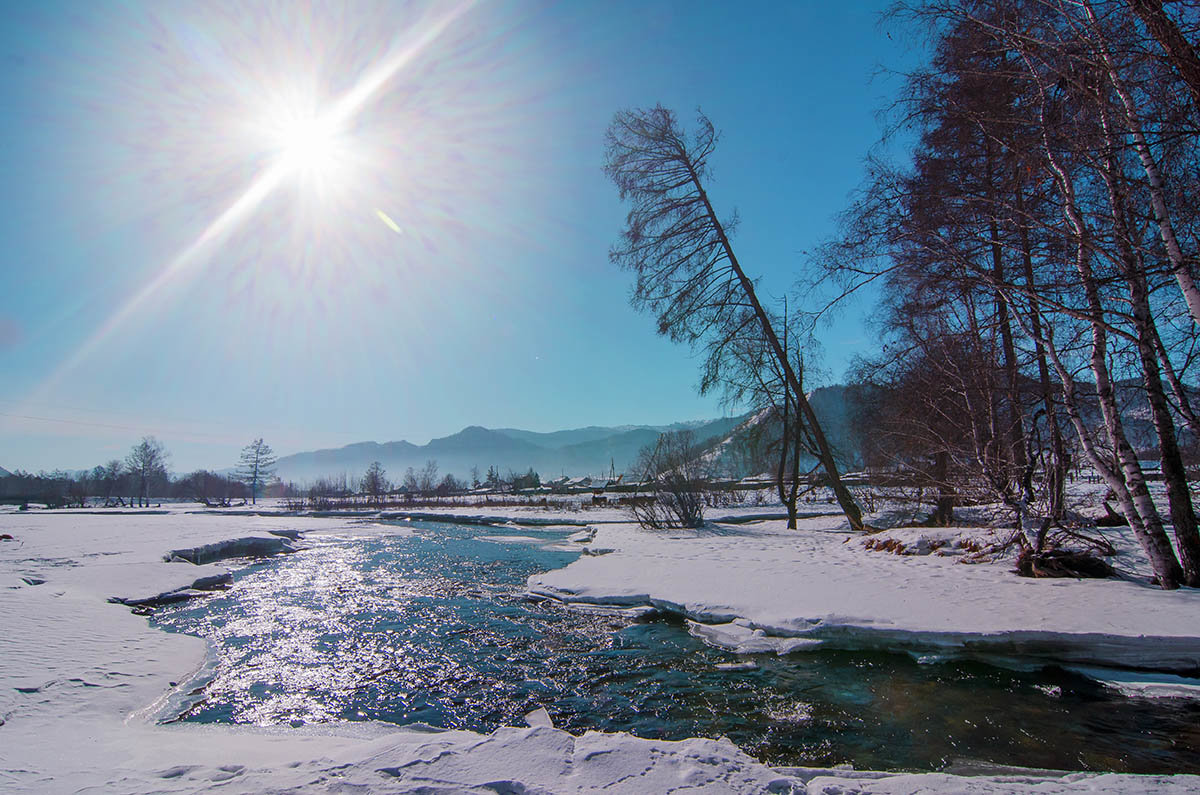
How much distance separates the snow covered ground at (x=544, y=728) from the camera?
338 cm

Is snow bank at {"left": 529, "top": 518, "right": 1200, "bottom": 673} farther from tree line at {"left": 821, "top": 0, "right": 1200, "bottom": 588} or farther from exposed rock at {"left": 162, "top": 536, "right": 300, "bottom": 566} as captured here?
exposed rock at {"left": 162, "top": 536, "right": 300, "bottom": 566}

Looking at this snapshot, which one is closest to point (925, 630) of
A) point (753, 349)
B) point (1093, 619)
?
point (1093, 619)

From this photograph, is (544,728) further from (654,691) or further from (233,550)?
(233,550)

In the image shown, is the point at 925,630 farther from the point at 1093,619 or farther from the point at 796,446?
the point at 796,446

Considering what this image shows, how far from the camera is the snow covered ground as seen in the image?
3.38 metres

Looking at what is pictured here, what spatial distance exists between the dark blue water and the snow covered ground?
1.64ft

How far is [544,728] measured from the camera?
4250 mm

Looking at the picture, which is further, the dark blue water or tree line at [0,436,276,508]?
tree line at [0,436,276,508]

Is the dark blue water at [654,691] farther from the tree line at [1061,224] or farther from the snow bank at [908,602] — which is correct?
the tree line at [1061,224]

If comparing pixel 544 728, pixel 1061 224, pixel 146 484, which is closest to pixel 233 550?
pixel 544 728

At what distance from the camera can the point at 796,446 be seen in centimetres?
1942

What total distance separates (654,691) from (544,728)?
206 centimetres

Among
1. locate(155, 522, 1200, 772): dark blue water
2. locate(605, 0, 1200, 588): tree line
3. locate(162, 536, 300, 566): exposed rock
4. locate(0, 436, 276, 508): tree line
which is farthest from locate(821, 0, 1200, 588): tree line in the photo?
locate(0, 436, 276, 508): tree line

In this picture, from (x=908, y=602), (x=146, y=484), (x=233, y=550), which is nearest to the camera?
(x=908, y=602)
